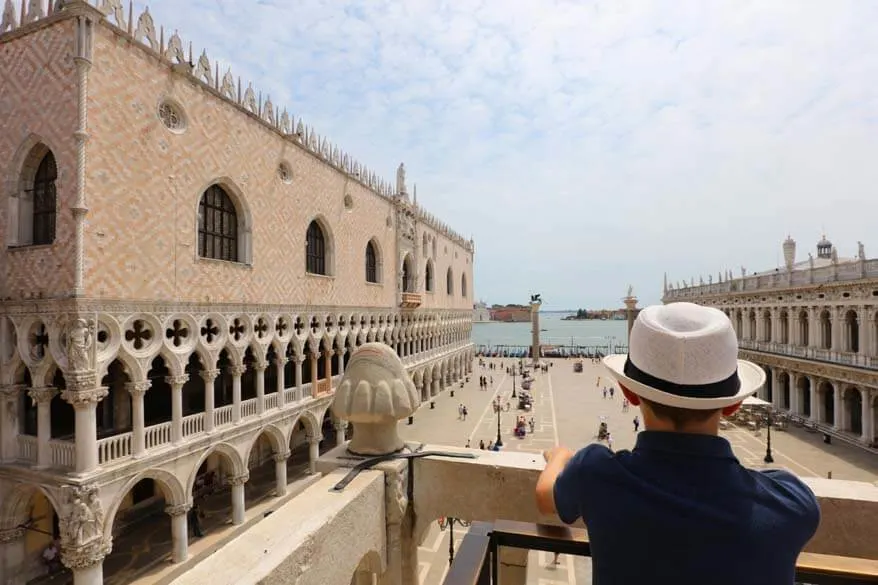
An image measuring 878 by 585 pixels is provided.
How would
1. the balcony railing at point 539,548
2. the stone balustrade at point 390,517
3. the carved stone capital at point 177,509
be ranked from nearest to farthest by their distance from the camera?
the balcony railing at point 539,548
the stone balustrade at point 390,517
the carved stone capital at point 177,509

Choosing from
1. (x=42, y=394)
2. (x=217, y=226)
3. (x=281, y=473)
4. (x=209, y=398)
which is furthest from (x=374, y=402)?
(x=281, y=473)

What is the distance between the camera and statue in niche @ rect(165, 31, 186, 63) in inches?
492

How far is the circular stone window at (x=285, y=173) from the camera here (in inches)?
666

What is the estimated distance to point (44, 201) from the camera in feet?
37.4

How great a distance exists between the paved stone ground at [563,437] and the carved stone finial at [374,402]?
840cm

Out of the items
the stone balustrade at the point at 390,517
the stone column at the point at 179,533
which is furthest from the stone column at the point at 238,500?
the stone balustrade at the point at 390,517

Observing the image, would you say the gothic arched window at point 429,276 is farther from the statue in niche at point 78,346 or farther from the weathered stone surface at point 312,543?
the weathered stone surface at point 312,543

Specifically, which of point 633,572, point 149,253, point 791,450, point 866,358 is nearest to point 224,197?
point 149,253

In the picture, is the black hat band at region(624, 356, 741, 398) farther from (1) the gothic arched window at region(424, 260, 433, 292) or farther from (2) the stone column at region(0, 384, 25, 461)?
(1) the gothic arched window at region(424, 260, 433, 292)

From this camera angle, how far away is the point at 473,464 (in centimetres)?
441

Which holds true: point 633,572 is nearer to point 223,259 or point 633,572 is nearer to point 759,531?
point 759,531

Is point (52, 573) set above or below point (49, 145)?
below

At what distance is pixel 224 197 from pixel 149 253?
12.7 ft

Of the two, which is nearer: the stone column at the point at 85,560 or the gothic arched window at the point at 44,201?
the stone column at the point at 85,560
